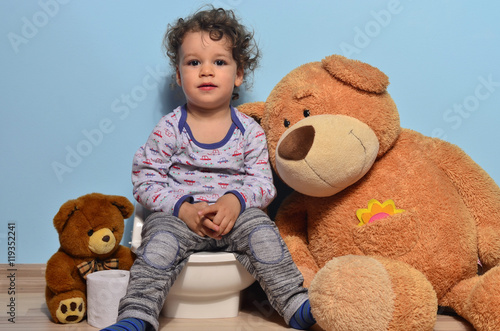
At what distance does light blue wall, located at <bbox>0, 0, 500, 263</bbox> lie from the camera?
1.60 meters

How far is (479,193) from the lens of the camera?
1373mm

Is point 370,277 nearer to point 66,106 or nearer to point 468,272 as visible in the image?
point 468,272

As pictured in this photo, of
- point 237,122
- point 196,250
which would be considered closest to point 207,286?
point 196,250

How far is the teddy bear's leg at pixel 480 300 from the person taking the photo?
3.77ft

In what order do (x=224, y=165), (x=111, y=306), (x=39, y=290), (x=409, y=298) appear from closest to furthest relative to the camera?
(x=409, y=298) → (x=111, y=306) → (x=224, y=165) → (x=39, y=290)

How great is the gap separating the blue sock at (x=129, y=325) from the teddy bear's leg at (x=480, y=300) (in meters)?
0.71

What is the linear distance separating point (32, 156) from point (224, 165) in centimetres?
59

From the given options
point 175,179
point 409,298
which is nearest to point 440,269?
point 409,298

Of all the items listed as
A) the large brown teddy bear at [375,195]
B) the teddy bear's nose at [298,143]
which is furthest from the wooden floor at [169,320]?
the teddy bear's nose at [298,143]

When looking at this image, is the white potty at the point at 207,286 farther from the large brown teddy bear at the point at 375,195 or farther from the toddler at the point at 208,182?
the large brown teddy bear at the point at 375,195

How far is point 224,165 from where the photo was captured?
1458mm

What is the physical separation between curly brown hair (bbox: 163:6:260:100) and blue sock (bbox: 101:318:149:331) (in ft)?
2.40

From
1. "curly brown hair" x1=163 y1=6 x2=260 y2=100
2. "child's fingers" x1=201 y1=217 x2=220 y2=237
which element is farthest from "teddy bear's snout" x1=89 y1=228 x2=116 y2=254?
"curly brown hair" x1=163 y1=6 x2=260 y2=100

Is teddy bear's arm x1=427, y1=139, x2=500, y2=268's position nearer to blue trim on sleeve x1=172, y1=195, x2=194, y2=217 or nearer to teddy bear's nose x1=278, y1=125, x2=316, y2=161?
teddy bear's nose x1=278, y1=125, x2=316, y2=161
